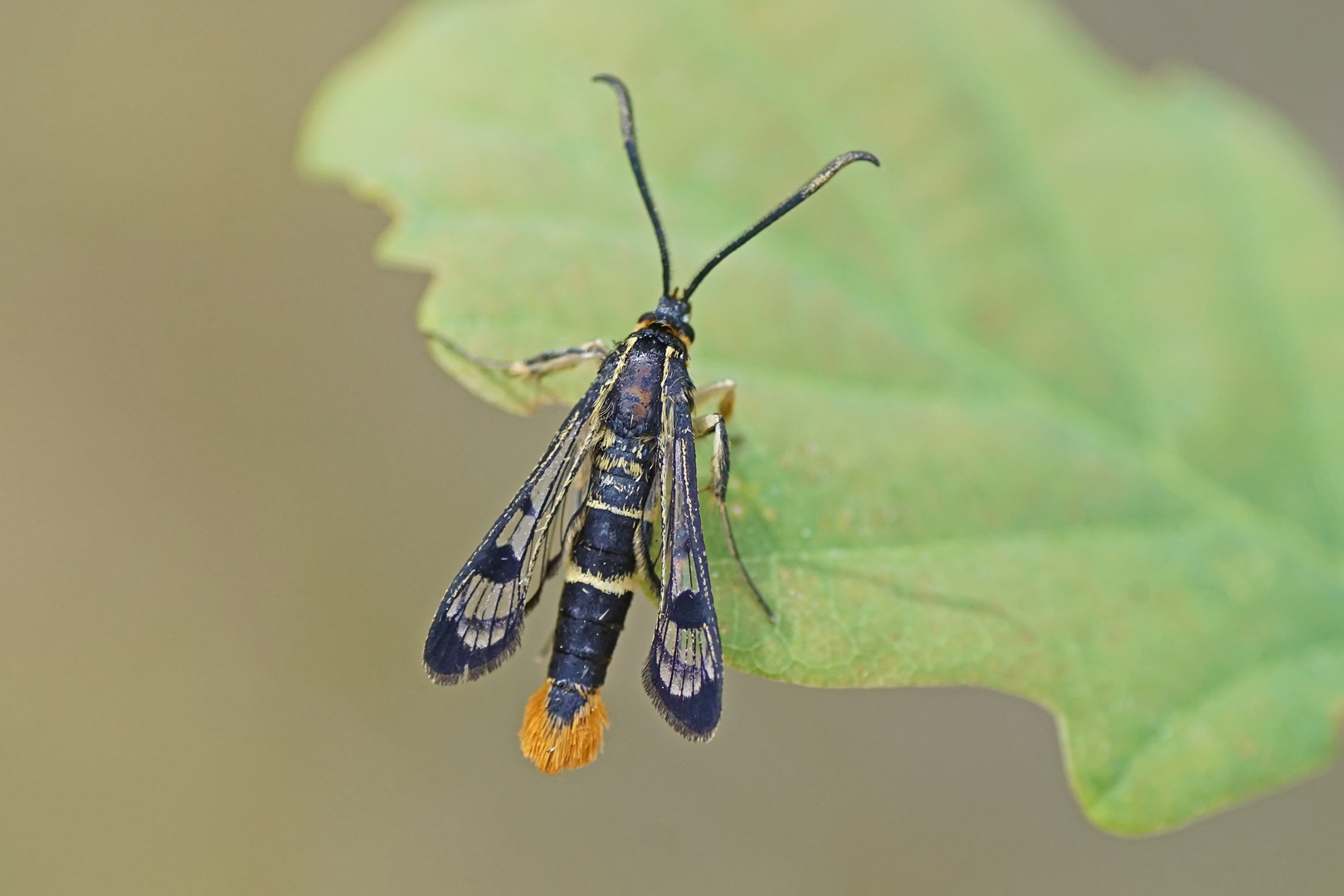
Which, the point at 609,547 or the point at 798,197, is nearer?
the point at 609,547

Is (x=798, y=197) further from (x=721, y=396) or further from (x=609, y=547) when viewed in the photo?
(x=609, y=547)

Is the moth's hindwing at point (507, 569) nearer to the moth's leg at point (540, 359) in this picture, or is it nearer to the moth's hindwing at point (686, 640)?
the moth's leg at point (540, 359)

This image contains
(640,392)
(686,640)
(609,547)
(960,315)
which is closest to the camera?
(686,640)

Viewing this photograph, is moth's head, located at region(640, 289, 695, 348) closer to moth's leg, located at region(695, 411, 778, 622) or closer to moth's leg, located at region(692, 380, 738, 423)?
moth's leg, located at region(692, 380, 738, 423)

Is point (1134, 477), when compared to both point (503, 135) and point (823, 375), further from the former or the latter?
point (503, 135)

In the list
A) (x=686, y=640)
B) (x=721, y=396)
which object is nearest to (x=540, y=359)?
(x=721, y=396)

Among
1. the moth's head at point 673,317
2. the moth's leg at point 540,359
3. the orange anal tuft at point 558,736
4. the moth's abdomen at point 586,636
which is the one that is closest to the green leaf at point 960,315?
the moth's leg at point 540,359
